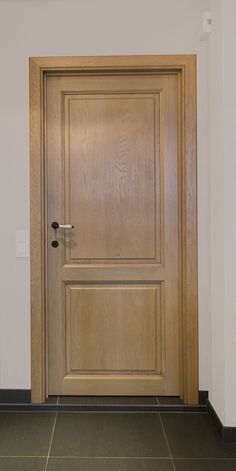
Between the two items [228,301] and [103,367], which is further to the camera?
[103,367]

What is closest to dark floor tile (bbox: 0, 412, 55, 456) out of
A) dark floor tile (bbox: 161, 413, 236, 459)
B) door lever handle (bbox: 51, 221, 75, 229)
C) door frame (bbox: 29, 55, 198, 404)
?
door frame (bbox: 29, 55, 198, 404)

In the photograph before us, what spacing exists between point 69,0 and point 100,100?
0.62 m

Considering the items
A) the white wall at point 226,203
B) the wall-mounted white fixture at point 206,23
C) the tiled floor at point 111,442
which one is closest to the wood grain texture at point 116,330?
the tiled floor at point 111,442

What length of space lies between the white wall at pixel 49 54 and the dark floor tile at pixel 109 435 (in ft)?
1.31

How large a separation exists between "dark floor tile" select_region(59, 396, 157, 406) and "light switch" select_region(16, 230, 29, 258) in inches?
38.3

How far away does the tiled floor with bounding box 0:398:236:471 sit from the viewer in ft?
5.96

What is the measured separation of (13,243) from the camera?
2357 millimetres

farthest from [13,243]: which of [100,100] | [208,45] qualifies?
[208,45]

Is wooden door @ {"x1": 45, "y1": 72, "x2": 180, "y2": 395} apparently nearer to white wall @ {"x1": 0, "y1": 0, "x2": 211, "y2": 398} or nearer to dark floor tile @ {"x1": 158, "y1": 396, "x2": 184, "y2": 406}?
dark floor tile @ {"x1": 158, "y1": 396, "x2": 184, "y2": 406}

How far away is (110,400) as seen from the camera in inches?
93.6

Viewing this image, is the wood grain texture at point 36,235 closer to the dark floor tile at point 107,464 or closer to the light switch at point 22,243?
the light switch at point 22,243

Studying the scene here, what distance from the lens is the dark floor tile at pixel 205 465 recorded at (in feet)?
5.86

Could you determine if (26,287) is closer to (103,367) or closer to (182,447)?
(103,367)

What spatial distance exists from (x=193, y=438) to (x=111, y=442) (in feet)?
1.49
